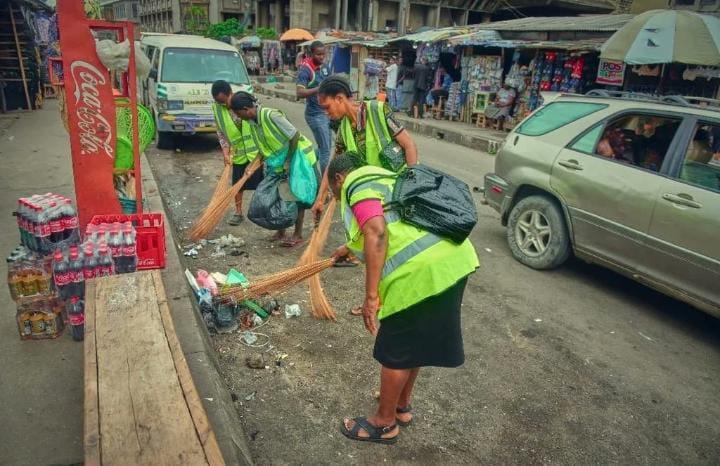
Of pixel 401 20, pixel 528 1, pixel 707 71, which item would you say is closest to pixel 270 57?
pixel 401 20

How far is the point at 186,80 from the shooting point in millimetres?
9312

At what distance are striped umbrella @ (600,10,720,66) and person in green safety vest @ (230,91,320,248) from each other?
6799mm

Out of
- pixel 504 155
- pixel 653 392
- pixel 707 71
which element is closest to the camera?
pixel 653 392

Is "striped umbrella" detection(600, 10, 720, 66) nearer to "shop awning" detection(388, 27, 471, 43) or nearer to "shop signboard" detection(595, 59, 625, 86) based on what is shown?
"shop signboard" detection(595, 59, 625, 86)

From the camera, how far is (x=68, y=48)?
343cm

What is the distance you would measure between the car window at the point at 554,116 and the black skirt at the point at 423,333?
3.16 metres

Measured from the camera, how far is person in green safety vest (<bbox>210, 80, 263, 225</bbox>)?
5340 millimetres

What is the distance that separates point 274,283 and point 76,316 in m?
1.23

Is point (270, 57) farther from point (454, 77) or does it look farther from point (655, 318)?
point (655, 318)

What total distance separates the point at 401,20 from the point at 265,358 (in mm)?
31005

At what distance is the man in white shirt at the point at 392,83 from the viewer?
53.5 ft

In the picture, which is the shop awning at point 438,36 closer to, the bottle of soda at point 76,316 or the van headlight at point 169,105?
the van headlight at point 169,105

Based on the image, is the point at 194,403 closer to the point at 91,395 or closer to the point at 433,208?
the point at 91,395

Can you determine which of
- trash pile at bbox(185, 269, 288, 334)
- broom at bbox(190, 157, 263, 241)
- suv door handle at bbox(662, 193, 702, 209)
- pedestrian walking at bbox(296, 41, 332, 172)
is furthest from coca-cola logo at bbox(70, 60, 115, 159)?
suv door handle at bbox(662, 193, 702, 209)
